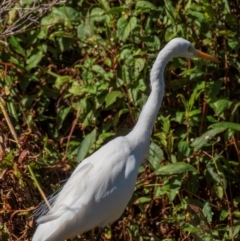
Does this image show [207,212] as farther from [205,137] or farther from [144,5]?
[144,5]

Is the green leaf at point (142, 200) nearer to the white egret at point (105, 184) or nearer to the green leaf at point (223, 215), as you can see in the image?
the green leaf at point (223, 215)

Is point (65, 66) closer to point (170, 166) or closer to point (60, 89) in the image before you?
point (60, 89)

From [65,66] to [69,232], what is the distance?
4.59 feet

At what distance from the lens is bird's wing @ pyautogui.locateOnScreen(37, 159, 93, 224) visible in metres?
3.73

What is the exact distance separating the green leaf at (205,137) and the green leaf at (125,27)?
22.8 inches

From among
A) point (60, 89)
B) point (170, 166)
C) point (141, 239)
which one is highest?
point (60, 89)

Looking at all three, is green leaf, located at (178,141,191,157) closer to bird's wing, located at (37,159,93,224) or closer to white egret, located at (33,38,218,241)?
white egret, located at (33,38,218,241)

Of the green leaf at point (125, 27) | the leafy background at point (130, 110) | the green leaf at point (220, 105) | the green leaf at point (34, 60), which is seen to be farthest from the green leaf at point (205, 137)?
the green leaf at point (34, 60)

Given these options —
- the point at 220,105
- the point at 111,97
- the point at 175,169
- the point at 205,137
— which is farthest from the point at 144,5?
the point at 175,169

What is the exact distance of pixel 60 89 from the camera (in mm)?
4715

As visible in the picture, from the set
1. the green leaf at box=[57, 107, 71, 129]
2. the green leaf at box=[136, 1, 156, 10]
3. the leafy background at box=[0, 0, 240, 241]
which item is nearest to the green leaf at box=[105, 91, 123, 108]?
the leafy background at box=[0, 0, 240, 241]

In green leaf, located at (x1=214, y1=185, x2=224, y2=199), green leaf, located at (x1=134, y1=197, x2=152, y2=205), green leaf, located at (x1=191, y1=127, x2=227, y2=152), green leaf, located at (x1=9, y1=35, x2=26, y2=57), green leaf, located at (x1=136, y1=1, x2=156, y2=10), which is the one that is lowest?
green leaf, located at (x1=214, y1=185, x2=224, y2=199)

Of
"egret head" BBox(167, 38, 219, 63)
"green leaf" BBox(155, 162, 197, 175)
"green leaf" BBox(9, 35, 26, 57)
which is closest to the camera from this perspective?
"egret head" BBox(167, 38, 219, 63)

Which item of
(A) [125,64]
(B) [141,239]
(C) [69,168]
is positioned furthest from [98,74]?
(B) [141,239]
